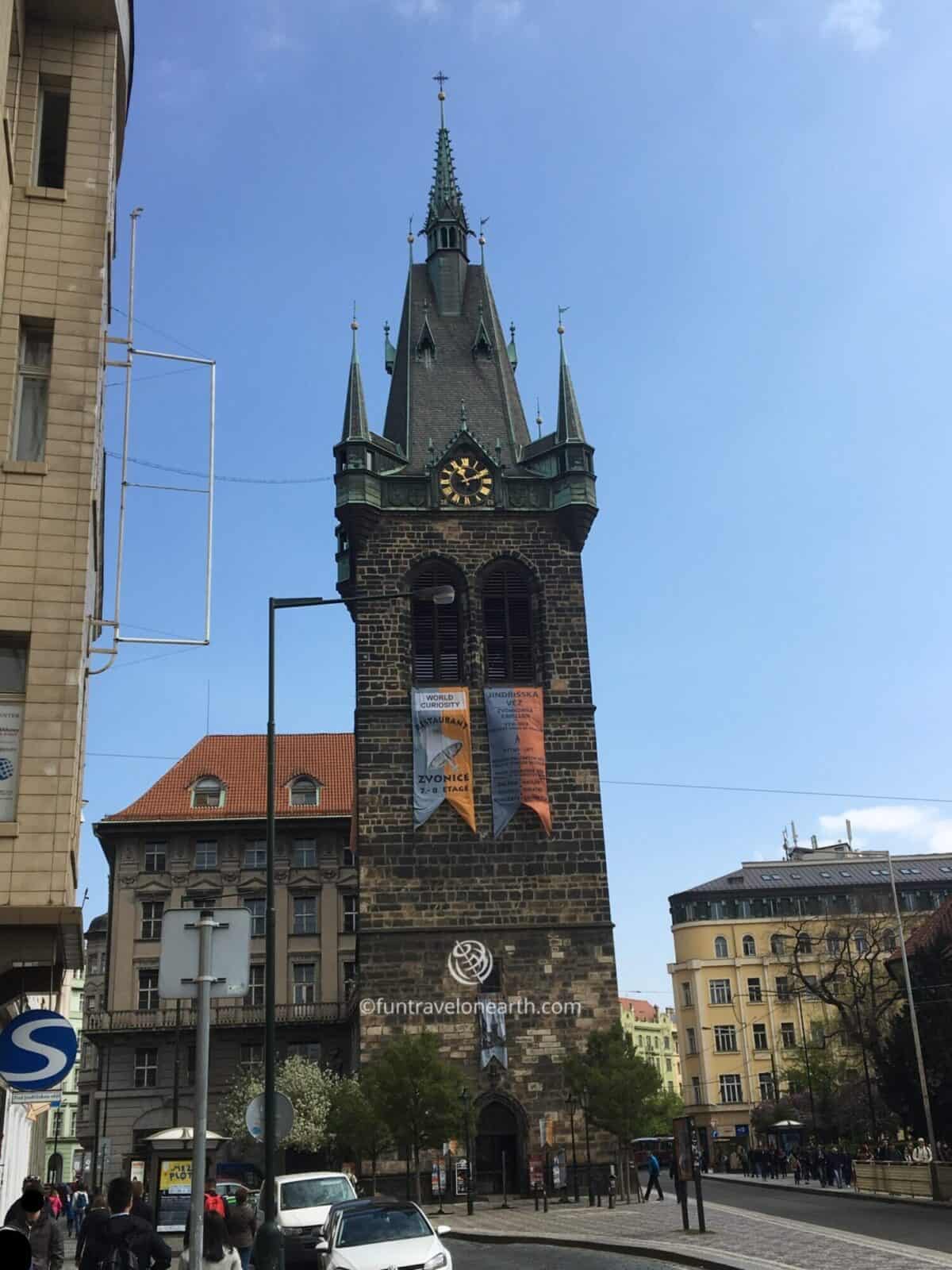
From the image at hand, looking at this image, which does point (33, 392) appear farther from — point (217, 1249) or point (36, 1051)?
point (217, 1249)

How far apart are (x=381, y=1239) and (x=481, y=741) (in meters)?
30.5

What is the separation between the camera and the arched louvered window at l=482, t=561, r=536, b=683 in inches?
1905

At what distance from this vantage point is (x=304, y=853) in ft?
213

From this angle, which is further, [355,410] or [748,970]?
[748,970]

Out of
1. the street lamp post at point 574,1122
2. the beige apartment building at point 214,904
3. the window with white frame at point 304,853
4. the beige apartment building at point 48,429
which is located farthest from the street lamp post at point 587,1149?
the beige apartment building at point 48,429

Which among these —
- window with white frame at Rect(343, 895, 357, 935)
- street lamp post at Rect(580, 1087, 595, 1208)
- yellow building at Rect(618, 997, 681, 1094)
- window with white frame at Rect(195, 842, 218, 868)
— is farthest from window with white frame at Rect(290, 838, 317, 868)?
yellow building at Rect(618, 997, 681, 1094)

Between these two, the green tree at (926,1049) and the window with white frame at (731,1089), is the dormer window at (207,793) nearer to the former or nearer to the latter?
the green tree at (926,1049)

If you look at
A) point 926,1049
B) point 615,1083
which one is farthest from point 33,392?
point 926,1049

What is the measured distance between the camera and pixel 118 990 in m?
61.0

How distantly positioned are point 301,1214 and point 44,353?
46.1 ft

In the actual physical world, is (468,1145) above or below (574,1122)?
below

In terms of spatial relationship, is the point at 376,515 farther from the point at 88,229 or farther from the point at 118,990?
the point at 88,229

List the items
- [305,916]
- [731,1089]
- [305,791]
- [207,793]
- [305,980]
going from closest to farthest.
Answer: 1. [305,980]
2. [305,916]
3. [207,793]
4. [305,791]
5. [731,1089]

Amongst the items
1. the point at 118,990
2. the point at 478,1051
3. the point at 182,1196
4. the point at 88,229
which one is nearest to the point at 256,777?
the point at 118,990
